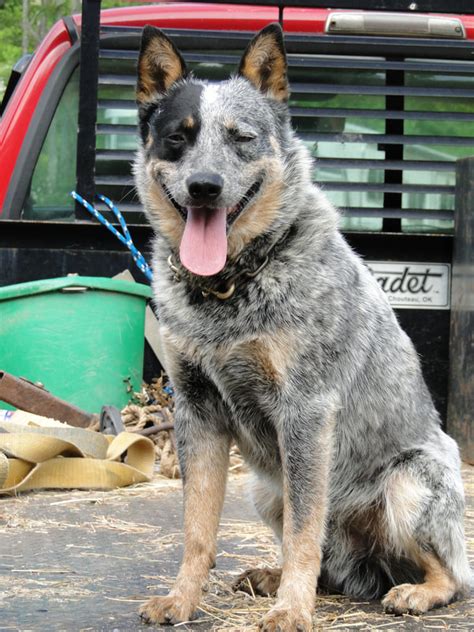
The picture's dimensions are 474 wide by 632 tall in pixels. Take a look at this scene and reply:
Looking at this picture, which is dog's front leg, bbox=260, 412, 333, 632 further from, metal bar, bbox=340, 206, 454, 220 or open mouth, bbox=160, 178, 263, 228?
metal bar, bbox=340, 206, 454, 220

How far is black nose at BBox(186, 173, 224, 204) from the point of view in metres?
3.28

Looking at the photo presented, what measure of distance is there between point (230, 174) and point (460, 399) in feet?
11.3

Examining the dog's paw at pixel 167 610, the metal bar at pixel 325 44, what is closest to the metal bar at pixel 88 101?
the metal bar at pixel 325 44

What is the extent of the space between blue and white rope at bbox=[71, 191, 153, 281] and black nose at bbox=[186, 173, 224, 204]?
272 centimetres

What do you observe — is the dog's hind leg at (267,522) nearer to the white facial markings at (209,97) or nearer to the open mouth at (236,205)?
the open mouth at (236,205)

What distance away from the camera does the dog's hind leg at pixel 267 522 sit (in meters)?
3.54

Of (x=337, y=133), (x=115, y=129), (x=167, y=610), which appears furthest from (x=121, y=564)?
(x=337, y=133)

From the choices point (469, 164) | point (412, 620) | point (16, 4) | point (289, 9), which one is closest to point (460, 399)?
point (469, 164)

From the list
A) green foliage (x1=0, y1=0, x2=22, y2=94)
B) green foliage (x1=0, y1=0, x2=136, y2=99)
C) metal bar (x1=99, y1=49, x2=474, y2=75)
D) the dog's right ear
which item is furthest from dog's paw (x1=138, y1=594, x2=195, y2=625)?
green foliage (x1=0, y1=0, x2=22, y2=94)

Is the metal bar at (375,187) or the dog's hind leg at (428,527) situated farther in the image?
the metal bar at (375,187)

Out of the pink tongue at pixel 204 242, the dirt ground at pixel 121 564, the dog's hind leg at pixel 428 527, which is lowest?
the dirt ground at pixel 121 564

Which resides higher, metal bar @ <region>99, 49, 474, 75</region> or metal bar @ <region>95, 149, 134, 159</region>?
metal bar @ <region>99, 49, 474, 75</region>

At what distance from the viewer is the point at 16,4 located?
17.6m

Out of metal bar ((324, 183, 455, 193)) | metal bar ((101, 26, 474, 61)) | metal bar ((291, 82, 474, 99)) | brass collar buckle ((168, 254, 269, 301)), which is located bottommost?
brass collar buckle ((168, 254, 269, 301))
